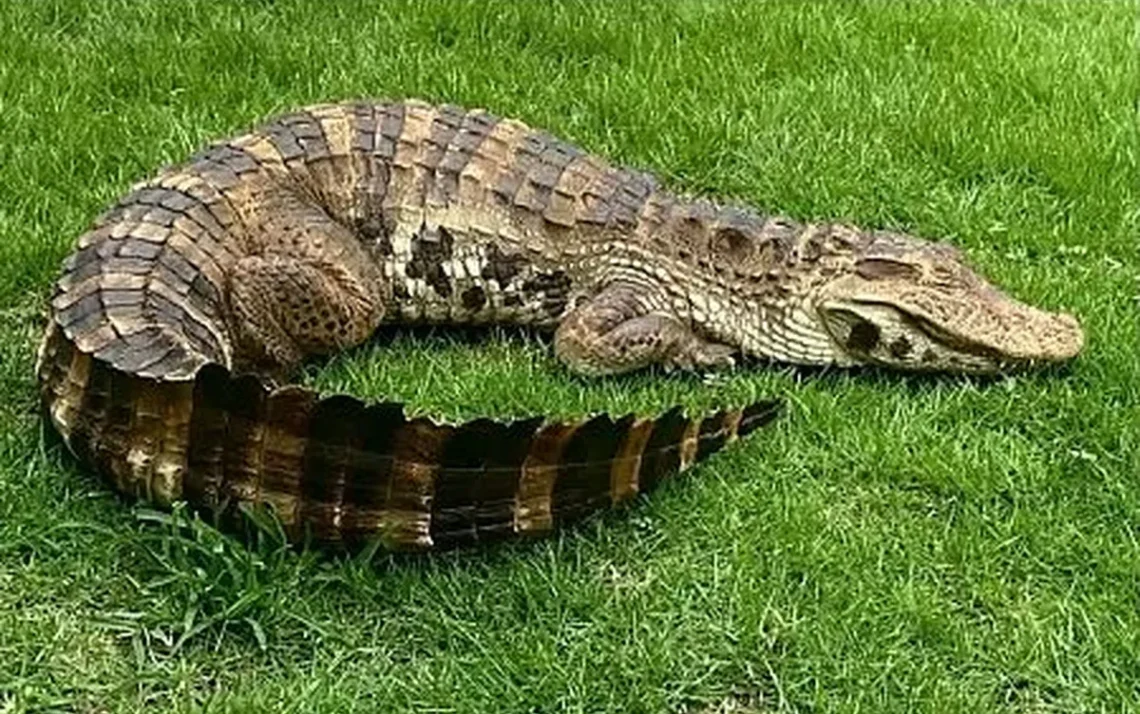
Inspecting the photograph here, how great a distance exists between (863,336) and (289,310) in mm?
1306

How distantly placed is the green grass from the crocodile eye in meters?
0.09

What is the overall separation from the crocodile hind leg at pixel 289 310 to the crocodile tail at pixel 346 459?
0.59 meters

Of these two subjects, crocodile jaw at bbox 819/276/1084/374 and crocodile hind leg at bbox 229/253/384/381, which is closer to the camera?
crocodile hind leg at bbox 229/253/384/381

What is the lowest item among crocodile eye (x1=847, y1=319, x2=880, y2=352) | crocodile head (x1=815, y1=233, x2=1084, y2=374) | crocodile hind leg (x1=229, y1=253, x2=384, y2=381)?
crocodile hind leg (x1=229, y1=253, x2=384, y2=381)

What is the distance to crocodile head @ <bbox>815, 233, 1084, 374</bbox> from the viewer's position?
4121 mm

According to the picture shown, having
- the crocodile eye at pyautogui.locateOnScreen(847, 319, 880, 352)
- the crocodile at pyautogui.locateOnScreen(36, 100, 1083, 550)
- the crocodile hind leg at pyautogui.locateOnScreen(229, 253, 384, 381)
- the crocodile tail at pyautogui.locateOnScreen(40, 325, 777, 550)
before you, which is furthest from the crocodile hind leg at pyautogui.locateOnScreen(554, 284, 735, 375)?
the crocodile tail at pyautogui.locateOnScreen(40, 325, 777, 550)

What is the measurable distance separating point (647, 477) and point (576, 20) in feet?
9.12

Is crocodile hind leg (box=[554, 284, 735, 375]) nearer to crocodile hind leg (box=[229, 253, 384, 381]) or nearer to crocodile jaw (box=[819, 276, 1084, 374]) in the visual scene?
crocodile jaw (box=[819, 276, 1084, 374])

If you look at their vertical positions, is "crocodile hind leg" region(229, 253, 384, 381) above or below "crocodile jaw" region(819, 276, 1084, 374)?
below

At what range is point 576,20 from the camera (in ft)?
19.5

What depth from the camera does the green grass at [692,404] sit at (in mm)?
3135

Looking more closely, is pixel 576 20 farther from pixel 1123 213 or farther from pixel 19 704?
pixel 19 704

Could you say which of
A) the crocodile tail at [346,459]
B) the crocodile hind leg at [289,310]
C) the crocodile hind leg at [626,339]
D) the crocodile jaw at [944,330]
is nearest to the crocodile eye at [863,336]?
the crocodile jaw at [944,330]

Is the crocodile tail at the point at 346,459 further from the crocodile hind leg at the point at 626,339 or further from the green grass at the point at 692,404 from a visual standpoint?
the crocodile hind leg at the point at 626,339
